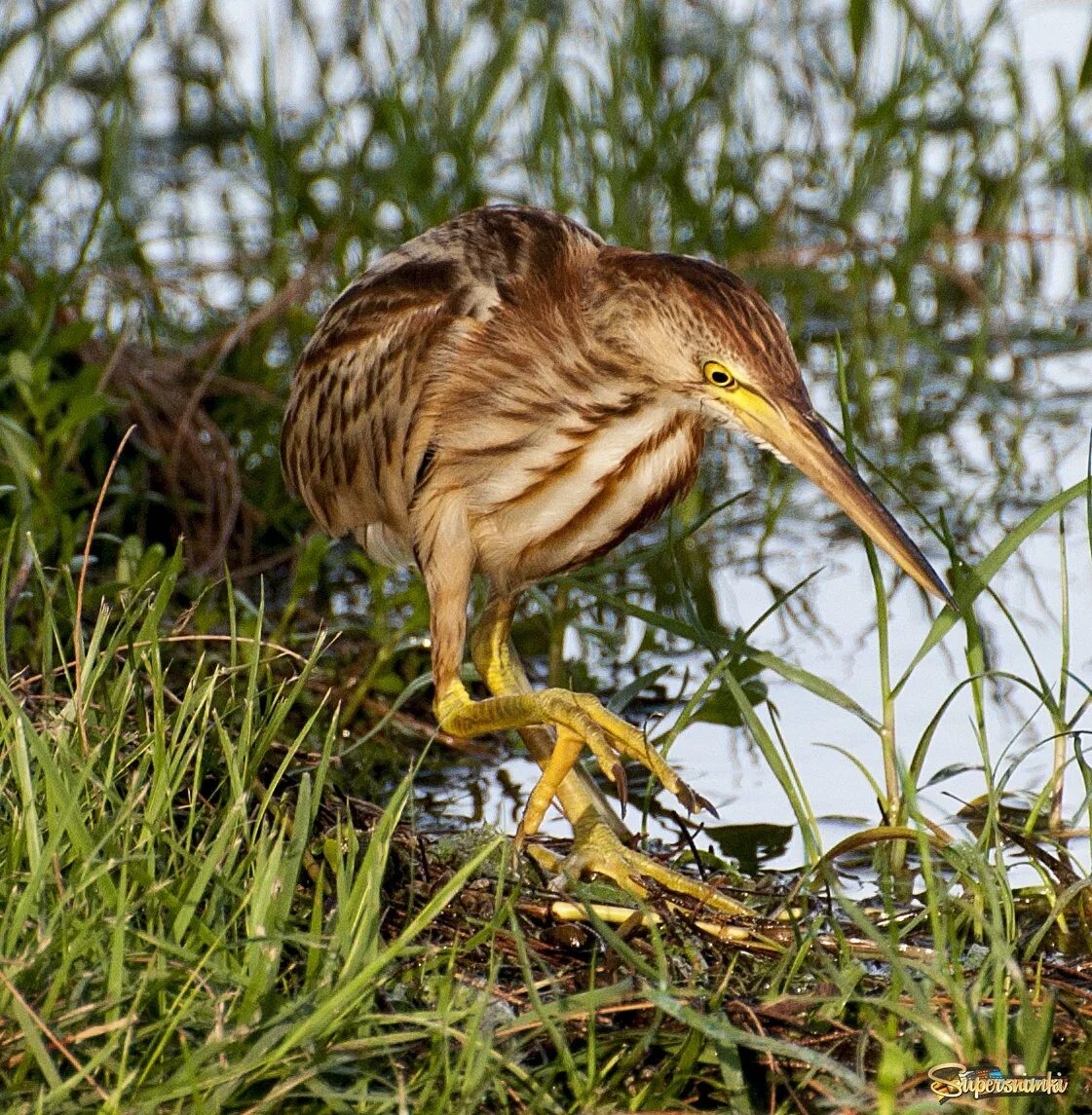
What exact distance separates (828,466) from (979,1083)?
3.24ft

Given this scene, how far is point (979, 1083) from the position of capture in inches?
79.0

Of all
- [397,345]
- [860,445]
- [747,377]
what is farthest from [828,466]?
[860,445]

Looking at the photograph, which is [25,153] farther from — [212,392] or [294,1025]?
[294,1025]

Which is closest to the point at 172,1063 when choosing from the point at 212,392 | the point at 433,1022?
the point at 433,1022

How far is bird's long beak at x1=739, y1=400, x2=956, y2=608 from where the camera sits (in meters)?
2.75

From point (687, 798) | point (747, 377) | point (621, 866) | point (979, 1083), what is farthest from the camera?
point (621, 866)

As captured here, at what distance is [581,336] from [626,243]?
1985 millimetres

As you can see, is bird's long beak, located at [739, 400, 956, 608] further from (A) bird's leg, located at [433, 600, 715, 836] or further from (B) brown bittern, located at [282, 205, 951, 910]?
(A) bird's leg, located at [433, 600, 715, 836]

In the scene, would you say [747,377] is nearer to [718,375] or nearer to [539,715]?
[718,375]

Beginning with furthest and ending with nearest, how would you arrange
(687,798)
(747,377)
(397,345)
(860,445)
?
1. (860,445)
2. (397,345)
3. (747,377)
4. (687,798)

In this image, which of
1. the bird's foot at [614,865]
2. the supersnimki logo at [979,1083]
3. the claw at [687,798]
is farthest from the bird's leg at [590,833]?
the supersnimki logo at [979,1083]

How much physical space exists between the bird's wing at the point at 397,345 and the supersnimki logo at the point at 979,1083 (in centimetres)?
146

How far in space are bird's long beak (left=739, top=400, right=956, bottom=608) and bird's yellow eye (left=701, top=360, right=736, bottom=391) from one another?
0.06m

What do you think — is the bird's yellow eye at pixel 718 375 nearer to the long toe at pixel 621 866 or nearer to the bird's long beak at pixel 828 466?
the bird's long beak at pixel 828 466
